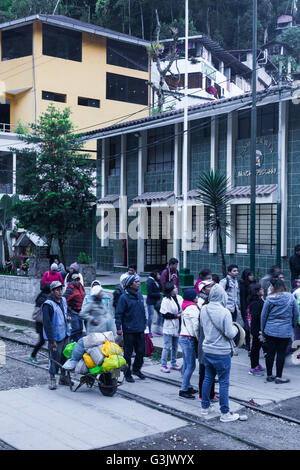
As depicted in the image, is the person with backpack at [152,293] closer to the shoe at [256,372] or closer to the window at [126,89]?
the shoe at [256,372]

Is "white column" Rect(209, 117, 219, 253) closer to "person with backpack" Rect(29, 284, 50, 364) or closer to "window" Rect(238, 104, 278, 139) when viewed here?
"window" Rect(238, 104, 278, 139)

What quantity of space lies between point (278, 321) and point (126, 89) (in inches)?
1365

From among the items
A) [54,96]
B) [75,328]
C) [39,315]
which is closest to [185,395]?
[75,328]

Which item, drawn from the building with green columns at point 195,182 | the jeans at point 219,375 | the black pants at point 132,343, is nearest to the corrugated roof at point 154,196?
the building with green columns at point 195,182

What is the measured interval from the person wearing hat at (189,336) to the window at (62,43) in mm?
31615

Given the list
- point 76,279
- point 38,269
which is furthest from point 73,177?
point 76,279

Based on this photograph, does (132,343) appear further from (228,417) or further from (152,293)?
(152,293)

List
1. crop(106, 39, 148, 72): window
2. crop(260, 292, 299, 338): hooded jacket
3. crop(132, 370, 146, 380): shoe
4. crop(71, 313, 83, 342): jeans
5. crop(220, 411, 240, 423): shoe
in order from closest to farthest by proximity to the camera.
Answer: crop(220, 411, 240, 423): shoe, crop(260, 292, 299, 338): hooded jacket, crop(132, 370, 146, 380): shoe, crop(71, 313, 83, 342): jeans, crop(106, 39, 148, 72): window

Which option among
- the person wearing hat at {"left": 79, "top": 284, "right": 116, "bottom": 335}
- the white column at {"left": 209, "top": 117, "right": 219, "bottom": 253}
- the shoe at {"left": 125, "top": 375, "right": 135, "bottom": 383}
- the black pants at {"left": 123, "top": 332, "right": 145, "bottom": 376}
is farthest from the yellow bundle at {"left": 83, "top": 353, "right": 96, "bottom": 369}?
the white column at {"left": 209, "top": 117, "right": 219, "bottom": 253}

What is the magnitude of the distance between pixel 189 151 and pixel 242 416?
15688 millimetres

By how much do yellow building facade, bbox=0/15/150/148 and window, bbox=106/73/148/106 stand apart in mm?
73

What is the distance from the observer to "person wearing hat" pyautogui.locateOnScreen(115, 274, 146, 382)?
910cm

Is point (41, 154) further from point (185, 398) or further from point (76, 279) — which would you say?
point (185, 398)

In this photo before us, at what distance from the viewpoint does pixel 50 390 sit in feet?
28.8
